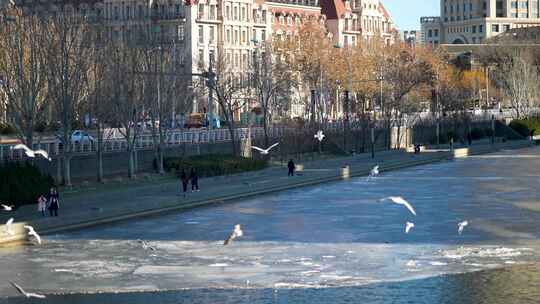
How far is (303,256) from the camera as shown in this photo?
3894 cm

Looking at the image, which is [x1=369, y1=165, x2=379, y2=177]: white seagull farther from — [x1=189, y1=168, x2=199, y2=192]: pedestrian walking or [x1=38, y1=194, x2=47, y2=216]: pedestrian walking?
[x1=38, y1=194, x2=47, y2=216]: pedestrian walking

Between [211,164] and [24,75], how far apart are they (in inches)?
506

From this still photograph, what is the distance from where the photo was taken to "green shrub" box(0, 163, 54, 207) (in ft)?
163

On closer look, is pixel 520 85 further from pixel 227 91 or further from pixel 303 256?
pixel 303 256

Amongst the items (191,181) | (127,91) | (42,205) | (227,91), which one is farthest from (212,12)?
(42,205)

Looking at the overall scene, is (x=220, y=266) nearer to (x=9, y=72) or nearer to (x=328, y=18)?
(x=9, y=72)

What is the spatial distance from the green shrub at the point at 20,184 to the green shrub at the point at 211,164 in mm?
14799

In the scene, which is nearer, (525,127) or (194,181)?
(194,181)

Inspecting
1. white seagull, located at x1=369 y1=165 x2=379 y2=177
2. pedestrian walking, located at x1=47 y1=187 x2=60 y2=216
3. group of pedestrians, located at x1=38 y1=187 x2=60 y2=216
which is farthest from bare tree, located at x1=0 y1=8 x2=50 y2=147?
white seagull, located at x1=369 y1=165 x2=379 y2=177

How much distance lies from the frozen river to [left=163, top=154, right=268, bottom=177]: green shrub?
27.3 feet

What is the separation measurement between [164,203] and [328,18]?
3782 inches

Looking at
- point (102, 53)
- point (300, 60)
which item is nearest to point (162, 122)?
point (102, 53)

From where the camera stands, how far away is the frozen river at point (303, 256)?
32.5m

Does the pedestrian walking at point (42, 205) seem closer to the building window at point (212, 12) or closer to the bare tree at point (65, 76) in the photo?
the bare tree at point (65, 76)
